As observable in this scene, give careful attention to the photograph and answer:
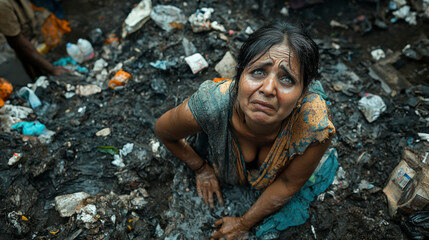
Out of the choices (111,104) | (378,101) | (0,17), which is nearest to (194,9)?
(111,104)

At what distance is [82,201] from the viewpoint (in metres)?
2.36

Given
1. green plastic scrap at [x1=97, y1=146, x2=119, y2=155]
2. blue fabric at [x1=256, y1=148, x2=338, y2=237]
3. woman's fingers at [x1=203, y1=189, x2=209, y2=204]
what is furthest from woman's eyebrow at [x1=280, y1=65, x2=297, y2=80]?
green plastic scrap at [x1=97, y1=146, x2=119, y2=155]

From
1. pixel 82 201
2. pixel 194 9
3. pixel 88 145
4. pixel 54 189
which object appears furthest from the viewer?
pixel 194 9

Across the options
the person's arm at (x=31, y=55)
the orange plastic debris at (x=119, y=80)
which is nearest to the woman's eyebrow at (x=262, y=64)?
the orange plastic debris at (x=119, y=80)

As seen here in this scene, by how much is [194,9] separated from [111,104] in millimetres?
1817

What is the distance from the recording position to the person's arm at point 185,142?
2008 mm

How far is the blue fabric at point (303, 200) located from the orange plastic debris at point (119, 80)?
7.64 feet

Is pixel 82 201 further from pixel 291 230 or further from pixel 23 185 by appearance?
pixel 291 230

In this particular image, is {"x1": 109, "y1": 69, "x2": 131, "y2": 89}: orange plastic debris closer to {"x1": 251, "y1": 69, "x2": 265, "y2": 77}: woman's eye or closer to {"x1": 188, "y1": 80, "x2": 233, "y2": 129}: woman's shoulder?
{"x1": 188, "y1": 80, "x2": 233, "y2": 129}: woman's shoulder

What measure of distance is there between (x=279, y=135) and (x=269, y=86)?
20.4 inches

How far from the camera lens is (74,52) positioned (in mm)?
3945

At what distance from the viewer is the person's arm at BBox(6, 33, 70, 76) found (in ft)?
11.6

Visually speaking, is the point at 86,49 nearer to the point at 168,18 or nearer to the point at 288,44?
the point at 168,18

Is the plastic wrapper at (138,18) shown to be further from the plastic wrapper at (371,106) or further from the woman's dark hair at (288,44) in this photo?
the plastic wrapper at (371,106)
